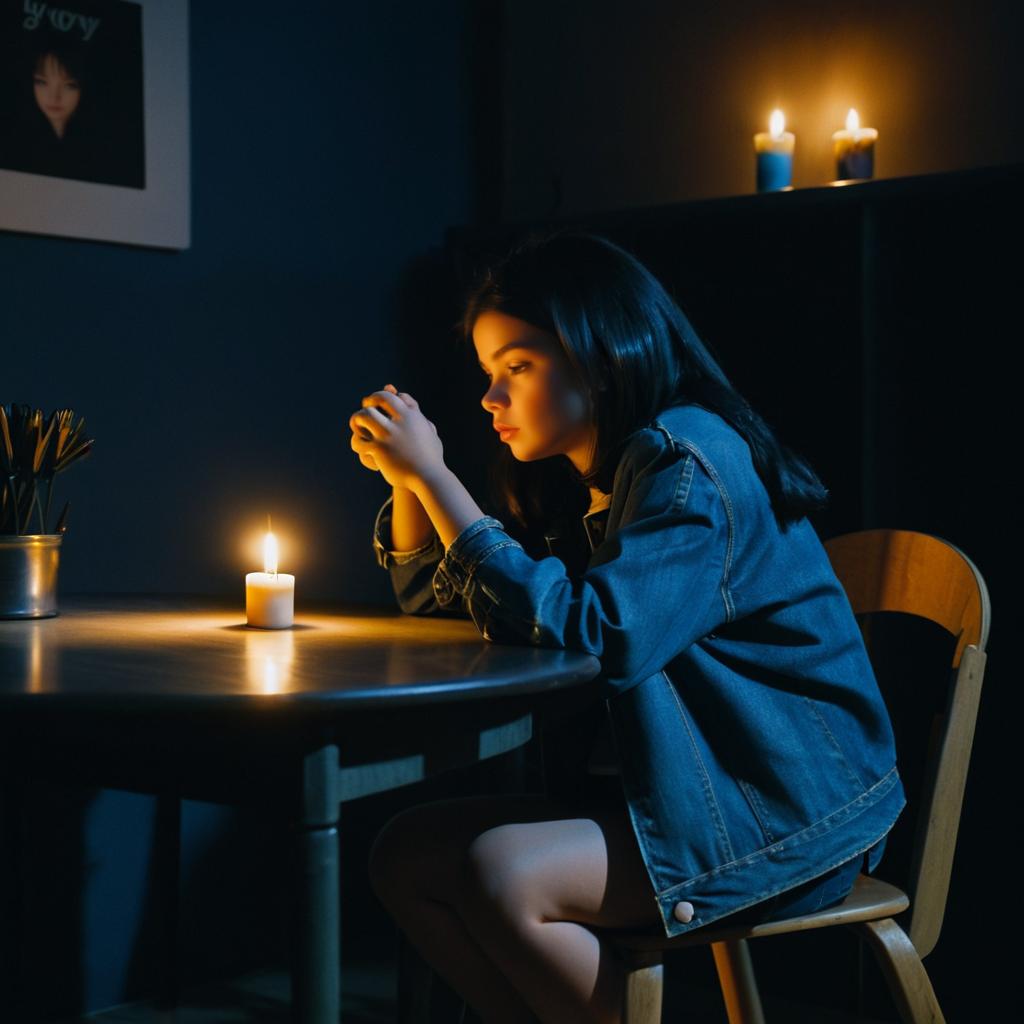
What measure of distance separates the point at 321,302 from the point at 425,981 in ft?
4.56

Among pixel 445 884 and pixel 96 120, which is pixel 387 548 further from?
pixel 96 120

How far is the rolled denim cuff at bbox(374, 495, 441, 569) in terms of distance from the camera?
178 centimetres

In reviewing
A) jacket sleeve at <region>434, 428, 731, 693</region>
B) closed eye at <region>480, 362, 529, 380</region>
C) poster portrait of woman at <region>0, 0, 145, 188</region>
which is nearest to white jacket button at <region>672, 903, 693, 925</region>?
jacket sleeve at <region>434, 428, 731, 693</region>

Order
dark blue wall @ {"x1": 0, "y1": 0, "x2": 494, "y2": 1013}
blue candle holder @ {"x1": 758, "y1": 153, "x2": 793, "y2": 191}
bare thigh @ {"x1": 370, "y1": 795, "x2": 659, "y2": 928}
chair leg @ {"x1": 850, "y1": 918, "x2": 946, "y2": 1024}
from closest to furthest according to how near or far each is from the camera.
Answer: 1. bare thigh @ {"x1": 370, "y1": 795, "x2": 659, "y2": 928}
2. chair leg @ {"x1": 850, "y1": 918, "x2": 946, "y2": 1024}
3. dark blue wall @ {"x1": 0, "y1": 0, "x2": 494, "y2": 1013}
4. blue candle holder @ {"x1": 758, "y1": 153, "x2": 793, "y2": 191}

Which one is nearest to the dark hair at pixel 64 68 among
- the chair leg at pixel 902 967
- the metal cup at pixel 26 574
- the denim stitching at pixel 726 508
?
the metal cup at pixel 26 574

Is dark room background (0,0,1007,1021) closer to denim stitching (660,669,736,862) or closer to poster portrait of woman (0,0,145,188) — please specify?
poster portrait of woman (0,0,145,188)

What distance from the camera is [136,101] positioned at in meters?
2.31

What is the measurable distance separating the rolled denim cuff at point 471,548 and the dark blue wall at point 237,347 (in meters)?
1.06

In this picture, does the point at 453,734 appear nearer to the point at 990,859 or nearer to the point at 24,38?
the point at 990,859

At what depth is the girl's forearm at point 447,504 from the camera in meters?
1.47

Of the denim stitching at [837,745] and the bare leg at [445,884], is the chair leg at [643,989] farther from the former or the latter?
the denim stitching at [837,745]

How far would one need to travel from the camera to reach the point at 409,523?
178 centimetres

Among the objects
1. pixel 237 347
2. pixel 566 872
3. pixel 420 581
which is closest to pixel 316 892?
pixel 566 872

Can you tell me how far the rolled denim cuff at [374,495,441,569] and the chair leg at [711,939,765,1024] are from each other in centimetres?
61
